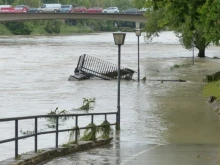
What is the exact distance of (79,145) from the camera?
48.8 ft

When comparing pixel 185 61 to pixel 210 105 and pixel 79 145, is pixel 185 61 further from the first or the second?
pixel 79 145

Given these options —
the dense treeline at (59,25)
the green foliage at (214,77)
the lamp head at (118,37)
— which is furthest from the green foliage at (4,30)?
the lamp head at (118,37)

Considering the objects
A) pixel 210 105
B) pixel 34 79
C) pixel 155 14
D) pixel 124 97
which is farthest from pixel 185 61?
pixel 210 105

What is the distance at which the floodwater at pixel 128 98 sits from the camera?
21661 millimetres

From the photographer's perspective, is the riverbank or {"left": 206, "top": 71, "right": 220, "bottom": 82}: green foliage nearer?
the riverbank

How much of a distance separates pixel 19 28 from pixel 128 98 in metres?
96.8

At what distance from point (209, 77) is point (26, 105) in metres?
15.4

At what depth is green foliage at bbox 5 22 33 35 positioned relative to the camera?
12985cm

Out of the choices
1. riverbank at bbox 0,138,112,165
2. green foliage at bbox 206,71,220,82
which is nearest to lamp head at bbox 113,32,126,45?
riverbank at bbox 0,138,112,165

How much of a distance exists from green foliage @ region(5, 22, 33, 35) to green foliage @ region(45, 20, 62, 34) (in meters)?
4.61

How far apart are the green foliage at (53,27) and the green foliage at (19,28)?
461cm

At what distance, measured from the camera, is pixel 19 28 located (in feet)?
427

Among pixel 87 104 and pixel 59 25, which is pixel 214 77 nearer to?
pixel 87 104

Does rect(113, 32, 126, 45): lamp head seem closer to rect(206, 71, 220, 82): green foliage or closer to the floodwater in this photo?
the floodwater
